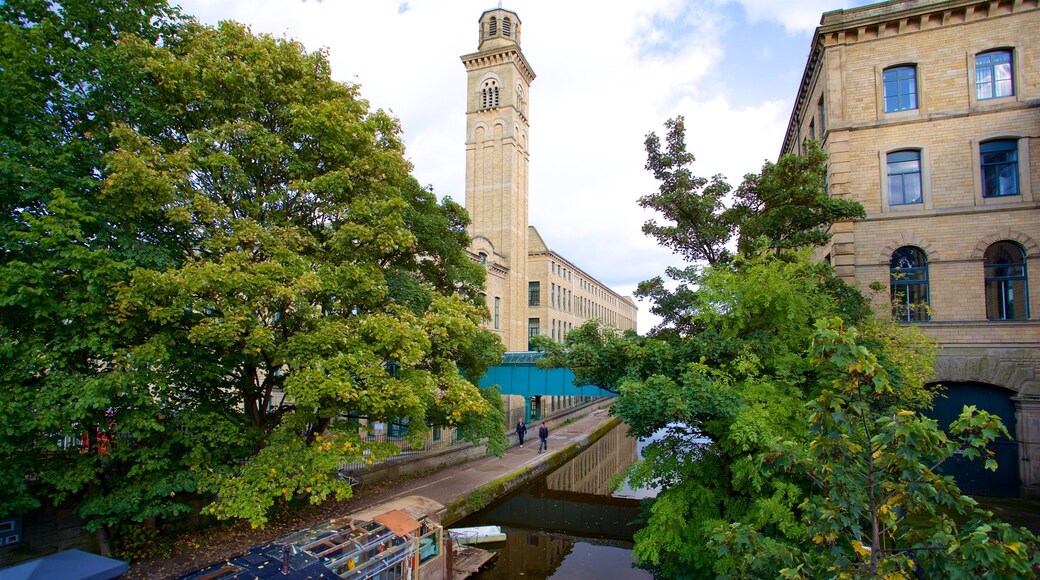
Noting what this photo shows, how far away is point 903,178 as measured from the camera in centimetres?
1845

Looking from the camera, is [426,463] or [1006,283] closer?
[1006,283]

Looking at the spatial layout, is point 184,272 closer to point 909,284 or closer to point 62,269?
point 62,269

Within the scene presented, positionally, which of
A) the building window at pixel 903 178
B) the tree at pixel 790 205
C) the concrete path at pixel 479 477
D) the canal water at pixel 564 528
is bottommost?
the canal water at pixel 564 528

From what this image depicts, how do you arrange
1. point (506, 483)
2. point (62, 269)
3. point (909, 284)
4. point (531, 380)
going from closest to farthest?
point (62, 269)
point (909, 284)
point (506, 483)
point (531, 380)

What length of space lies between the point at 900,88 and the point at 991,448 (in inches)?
496

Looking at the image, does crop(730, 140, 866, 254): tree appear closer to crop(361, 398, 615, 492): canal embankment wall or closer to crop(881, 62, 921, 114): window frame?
crop(881, 62, 921, 114): window frame

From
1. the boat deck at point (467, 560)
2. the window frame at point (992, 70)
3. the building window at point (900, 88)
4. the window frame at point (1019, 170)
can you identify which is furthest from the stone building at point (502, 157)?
the window frame at point (992, 70)

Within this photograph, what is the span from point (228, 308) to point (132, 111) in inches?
181

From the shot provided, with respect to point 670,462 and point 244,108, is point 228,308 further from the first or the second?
point 670,462

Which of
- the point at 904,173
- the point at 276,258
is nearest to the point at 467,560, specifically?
the point at 276,258

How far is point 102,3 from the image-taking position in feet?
36.5

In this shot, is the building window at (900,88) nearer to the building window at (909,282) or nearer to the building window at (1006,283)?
Answer: the building window at (909,282)

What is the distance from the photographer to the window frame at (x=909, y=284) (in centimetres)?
1755

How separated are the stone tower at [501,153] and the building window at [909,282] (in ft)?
86.1
